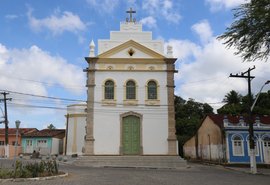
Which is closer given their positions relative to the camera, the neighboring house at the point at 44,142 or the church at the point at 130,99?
the church at the point at 130,99

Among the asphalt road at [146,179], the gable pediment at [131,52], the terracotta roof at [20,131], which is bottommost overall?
the asphalt road at [146,179]

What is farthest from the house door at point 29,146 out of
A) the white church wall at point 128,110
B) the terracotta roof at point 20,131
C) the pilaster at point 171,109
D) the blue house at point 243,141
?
the blue house at point 243,141

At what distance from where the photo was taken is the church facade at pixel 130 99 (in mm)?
27266

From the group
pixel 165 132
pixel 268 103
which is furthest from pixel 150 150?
pixel 268 103

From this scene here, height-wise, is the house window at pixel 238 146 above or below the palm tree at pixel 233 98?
below

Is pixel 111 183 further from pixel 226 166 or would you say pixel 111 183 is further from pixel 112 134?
pixel 226 166

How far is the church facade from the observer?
2727cm

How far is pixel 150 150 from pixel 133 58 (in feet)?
23.8

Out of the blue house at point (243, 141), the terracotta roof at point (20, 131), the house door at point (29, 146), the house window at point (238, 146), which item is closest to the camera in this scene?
the blue house at point (243, 141)

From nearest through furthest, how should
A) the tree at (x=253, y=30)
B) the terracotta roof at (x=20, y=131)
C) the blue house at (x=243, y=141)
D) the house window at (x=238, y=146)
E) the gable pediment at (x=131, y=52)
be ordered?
the tree at (x=253, y=30)
the gable pediment at (x=131, y=52)
the blue house at (x=243, y=141)
the house window at (x=238, y=146)
the terracotta roof at (x=20, y=131)

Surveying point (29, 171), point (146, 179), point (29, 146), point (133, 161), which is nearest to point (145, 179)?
point (146, 179)

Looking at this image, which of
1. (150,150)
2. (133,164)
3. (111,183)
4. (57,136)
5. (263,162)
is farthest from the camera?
(57,136)

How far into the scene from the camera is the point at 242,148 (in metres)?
29.7

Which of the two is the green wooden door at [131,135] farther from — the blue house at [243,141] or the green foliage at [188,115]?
the green foliage at [188,115]
